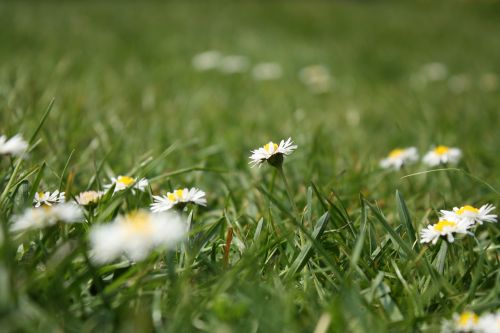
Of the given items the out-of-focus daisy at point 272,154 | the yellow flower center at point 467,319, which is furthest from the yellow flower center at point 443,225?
the out-of-focus daisy at point 272,154

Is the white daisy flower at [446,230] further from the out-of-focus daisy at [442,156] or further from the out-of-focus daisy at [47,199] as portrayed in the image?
the out-of-focus daisy at [47,199]

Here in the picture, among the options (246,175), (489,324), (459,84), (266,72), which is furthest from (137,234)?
(459,84)

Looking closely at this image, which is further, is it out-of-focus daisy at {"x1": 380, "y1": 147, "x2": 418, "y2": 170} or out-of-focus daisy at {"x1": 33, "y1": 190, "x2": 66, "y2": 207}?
out-of-focus daisy at {"x1": 380, "y1": 147, "x2": 418, "y2": 170}

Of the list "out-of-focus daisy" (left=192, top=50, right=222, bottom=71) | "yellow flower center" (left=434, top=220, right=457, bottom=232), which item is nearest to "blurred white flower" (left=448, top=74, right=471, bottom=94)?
"out-of-focus daisy" (left=192, top=50, right=222, bottom=71)

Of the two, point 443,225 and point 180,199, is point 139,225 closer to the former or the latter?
point 180,199

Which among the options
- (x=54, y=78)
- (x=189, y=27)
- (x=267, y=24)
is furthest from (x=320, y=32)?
(x=54, y=78)

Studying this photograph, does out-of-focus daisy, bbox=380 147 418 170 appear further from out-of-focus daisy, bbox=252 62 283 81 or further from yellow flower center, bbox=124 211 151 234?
out-of-focus daisy, bbox=252 62 283 81

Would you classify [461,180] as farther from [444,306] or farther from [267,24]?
[267,24]
